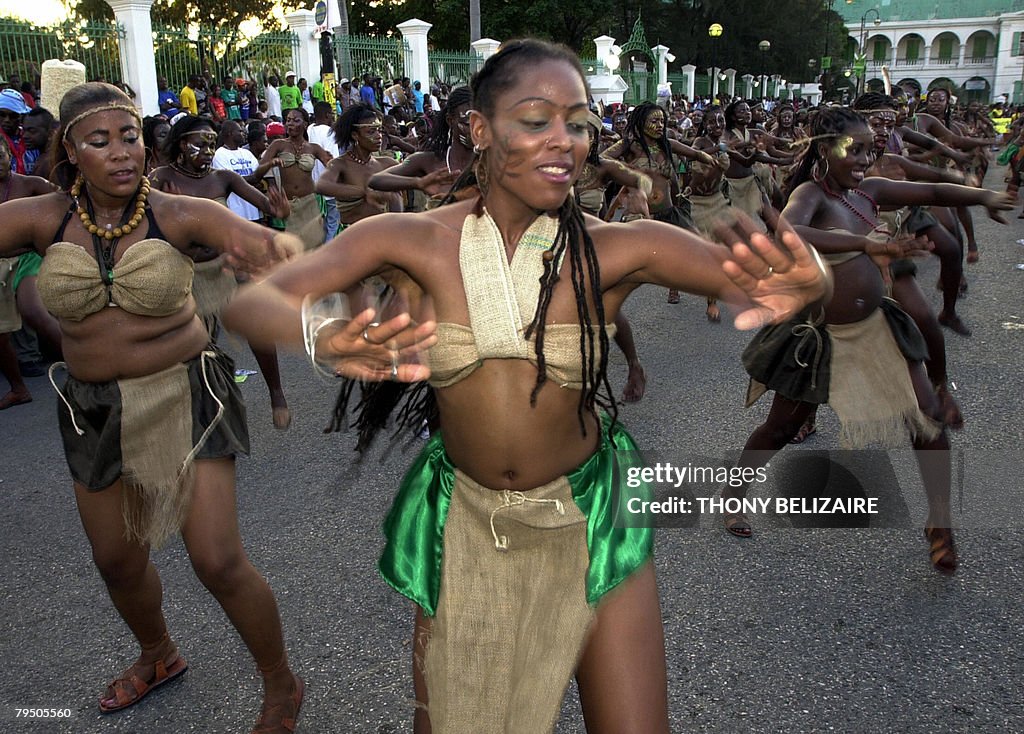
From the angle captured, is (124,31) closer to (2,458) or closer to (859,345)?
(2,458)

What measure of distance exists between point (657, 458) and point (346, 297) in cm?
334

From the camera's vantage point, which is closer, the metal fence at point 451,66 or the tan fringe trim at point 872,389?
the tan fringe trim at point 872,389

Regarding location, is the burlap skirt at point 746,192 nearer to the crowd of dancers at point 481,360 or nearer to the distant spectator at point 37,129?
the crowd of dancers at point 481,360

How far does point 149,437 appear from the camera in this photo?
2.88 meters

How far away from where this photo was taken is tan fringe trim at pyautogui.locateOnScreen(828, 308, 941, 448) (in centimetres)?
385

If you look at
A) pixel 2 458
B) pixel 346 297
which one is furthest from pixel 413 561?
pixel 2 458

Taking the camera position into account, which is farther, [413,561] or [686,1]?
[686,1]

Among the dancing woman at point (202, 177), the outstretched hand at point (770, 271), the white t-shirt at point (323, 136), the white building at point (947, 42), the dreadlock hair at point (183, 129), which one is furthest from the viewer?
the white building at point (947, 42)

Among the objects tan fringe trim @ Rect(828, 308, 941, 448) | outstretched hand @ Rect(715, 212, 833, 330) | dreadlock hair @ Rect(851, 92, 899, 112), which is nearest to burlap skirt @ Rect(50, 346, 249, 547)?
outstretched hand @ Rect(715, 212, 833, 330)

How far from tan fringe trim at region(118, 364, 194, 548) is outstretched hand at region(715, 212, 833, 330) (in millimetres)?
1744

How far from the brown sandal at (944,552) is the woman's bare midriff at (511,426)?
2.23 m

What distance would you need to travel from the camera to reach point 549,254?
208 cm

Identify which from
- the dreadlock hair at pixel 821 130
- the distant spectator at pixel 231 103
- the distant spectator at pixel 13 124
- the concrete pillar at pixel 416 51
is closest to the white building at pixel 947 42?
the concrete pillar at pixel 416 51

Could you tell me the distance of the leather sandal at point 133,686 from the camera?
10.00 feet
